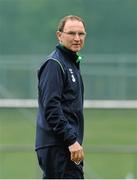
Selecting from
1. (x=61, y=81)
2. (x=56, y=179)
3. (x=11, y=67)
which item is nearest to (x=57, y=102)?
(x=61, y=81)

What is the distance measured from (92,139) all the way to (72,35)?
4751 mm

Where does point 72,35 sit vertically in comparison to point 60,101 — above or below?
above

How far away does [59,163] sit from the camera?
4512 mm

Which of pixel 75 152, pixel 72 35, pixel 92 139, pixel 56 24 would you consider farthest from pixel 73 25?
pixel 92 139

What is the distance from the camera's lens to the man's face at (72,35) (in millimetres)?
4535

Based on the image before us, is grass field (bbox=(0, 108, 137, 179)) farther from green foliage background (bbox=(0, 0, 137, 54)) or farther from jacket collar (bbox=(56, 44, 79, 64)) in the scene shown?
jacket collar (bbox=(56, 44, 79, 64))

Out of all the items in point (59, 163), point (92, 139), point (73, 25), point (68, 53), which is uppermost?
point (73, 25)

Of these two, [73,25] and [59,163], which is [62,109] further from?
[73,25]

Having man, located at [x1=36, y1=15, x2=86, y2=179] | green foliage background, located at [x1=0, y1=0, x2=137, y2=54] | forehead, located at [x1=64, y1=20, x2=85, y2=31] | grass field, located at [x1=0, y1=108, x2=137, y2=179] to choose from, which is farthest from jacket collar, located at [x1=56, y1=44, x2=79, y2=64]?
grass field, located at [x1=0, y1=108, x2=137, y2=179]

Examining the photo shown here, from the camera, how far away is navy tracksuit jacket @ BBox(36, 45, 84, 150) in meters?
4.39

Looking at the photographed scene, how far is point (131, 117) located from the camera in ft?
30.1

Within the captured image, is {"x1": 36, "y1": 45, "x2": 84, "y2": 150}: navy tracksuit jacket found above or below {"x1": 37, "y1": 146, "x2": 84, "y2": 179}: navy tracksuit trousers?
above

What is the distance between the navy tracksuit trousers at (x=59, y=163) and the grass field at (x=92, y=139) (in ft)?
15.1

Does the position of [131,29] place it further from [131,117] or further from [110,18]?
[131,117]
